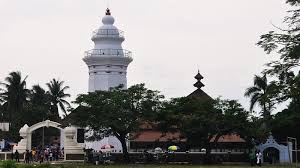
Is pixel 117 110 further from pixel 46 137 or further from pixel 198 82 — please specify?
pixel 46 137

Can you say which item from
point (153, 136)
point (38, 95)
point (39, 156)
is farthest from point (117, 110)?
point (38, 95)

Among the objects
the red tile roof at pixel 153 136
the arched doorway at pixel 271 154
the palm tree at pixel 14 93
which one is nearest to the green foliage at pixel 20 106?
the palm tree at pixel 14 93

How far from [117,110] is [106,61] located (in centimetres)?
1858

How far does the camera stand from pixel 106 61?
72.1m

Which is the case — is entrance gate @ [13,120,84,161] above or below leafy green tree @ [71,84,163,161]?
below

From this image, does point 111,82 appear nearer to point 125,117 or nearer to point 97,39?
point 97,39

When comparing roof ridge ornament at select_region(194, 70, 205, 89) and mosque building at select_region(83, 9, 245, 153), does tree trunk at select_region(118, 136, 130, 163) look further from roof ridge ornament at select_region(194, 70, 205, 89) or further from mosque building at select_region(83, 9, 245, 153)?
roof ridge ornament at select_region(194, 70, 205, 89)

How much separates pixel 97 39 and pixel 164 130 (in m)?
21.0

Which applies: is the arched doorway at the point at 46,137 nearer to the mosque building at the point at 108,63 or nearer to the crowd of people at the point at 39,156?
the mosque building at the point at 108,63

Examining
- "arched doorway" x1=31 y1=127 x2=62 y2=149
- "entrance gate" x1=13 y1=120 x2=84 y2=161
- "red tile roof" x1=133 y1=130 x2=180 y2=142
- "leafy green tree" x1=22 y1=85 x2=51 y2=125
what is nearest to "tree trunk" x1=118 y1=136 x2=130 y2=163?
"entrance gate" x1=13 y1=120 x2=84 y2=161

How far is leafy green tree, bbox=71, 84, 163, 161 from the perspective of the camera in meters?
54.1

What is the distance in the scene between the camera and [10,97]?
82.1 m

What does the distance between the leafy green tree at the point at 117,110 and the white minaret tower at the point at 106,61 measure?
15.0 m

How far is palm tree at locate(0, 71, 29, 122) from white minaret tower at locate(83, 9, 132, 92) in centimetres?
1377
